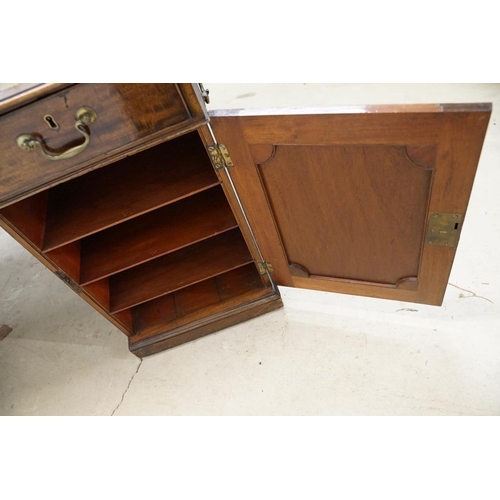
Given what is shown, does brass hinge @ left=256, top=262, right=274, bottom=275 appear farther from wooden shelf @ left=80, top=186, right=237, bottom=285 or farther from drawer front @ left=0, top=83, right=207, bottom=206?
drawer front @ left=0, top=83, right=207, bottom=206

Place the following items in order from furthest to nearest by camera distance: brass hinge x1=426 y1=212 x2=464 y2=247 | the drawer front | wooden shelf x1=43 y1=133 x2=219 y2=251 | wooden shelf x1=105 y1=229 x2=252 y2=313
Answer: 1. wooden shelf x1=105 y1=229 x2=252 y2=313
2. wooden shelf x1=43 y1=133 x2=219 y2=251
3. brass hinge x1=426 y1=212 x2=464 y2=247
4. the drawer front

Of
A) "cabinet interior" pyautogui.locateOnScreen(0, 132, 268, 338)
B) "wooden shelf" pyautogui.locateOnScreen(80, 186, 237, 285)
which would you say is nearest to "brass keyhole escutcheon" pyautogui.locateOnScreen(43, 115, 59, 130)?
"cabinet interior" pyautogui.locateOnScreen(0, 132, 268, 338)

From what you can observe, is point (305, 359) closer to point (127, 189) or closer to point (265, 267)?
point (265, 267)

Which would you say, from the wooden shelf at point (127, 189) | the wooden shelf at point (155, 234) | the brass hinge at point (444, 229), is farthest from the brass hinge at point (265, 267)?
the brass hinge at point (444, 229)

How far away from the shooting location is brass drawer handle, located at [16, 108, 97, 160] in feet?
2.27

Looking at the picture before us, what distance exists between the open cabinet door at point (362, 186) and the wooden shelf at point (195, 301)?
22 centimetres

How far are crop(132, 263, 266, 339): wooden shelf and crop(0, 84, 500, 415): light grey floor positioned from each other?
12 cm

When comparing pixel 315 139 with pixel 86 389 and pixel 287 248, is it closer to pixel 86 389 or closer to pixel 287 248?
pixel 287 248

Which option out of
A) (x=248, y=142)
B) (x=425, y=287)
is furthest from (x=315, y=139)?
(x=425, y=287)

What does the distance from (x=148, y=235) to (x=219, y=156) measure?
1.30 ft

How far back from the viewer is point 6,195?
80cm

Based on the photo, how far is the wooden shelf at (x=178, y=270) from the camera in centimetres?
121

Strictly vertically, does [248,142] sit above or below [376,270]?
above

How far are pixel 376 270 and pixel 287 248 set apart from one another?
25 centimetres
